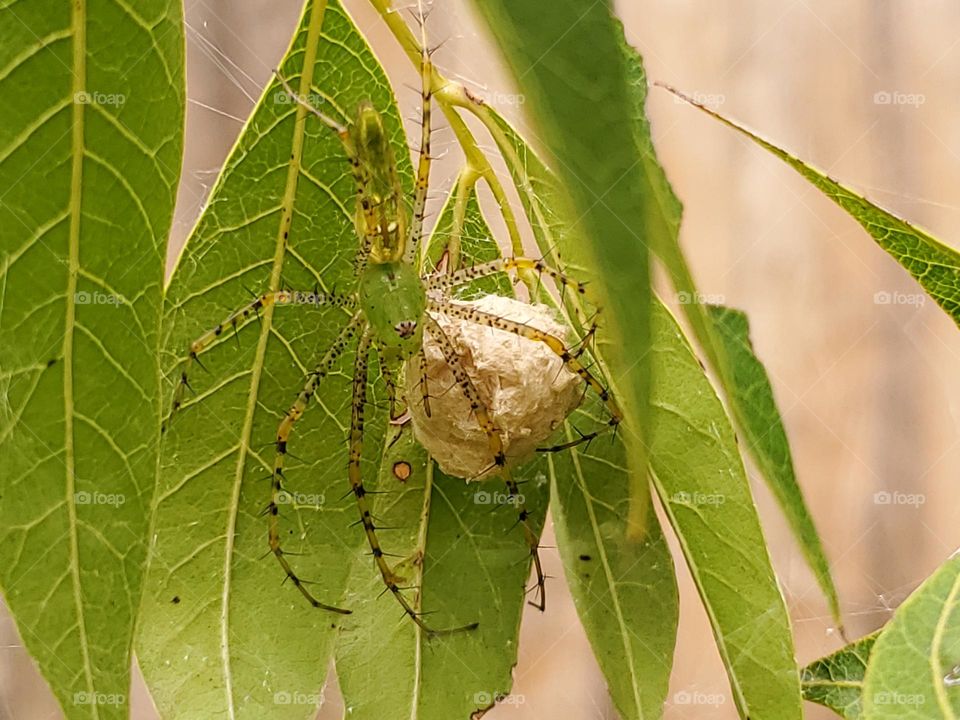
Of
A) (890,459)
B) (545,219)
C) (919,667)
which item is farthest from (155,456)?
(890,459)

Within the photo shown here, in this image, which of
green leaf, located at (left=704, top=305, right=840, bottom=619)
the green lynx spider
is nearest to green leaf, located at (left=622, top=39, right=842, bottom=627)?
green leaf, located at (left=704, top=305, right=840, bottom=619)

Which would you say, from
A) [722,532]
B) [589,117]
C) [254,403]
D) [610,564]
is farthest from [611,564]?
[589,117]

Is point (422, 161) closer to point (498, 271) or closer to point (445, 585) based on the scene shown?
point (498, 271)

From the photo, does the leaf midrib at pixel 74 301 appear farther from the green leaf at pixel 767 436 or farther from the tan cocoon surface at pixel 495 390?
→ the green leaf at pixel 767 436

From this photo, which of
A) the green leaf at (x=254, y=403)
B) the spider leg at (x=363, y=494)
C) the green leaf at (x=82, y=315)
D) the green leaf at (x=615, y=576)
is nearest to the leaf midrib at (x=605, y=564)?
the green leaf at (x=615, y=576)

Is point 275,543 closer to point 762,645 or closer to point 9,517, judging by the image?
point 9,517

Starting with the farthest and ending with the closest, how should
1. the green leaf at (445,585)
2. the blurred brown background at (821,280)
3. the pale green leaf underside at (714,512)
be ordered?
the blurred brown background at (821,280), the green leaf at (445,585), the pale green leaf underside at (714,512)
